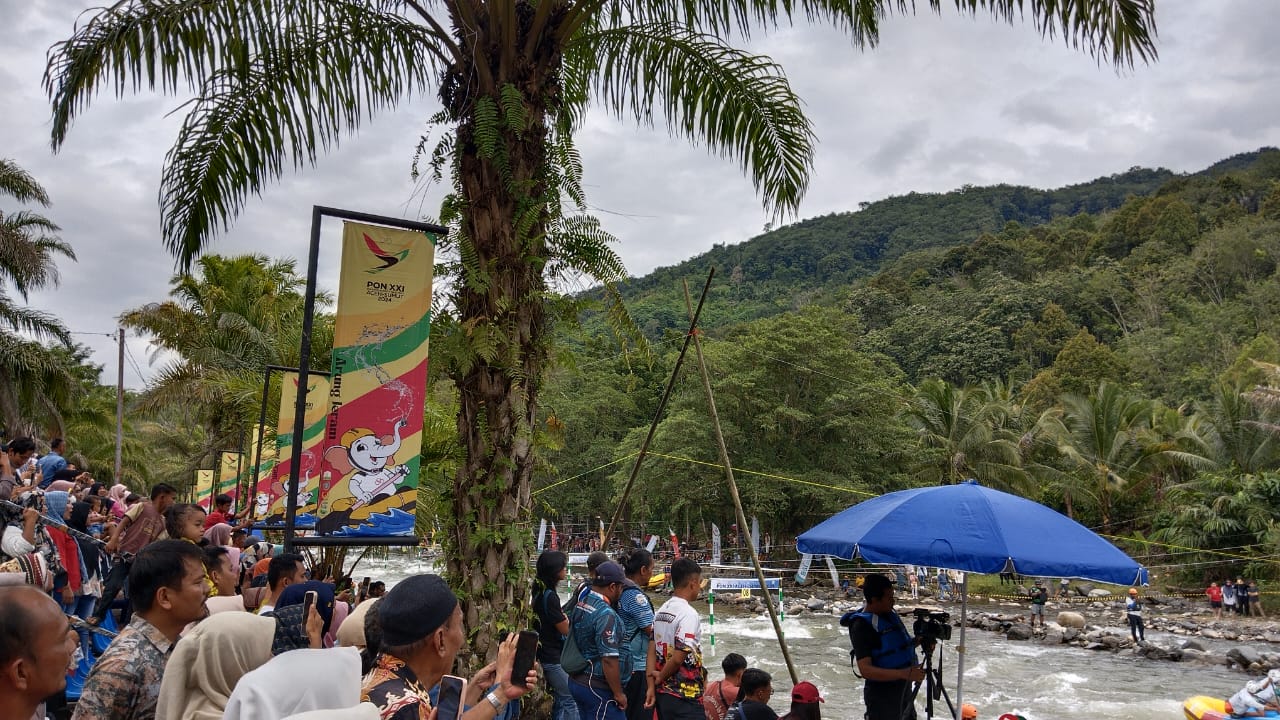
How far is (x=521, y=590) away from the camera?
17.3 feet

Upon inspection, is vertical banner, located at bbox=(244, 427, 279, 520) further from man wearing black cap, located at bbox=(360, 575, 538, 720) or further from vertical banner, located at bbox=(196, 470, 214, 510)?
man wearing black cap, located at bbox=(360, 575, 538, 720)

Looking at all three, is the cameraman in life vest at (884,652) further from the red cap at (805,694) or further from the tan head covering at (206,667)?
the tan head covering at (206,667)

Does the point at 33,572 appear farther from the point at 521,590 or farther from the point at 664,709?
the point at 664,709

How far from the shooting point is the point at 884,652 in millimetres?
5598

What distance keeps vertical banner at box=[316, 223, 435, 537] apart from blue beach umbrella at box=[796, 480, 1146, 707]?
3.01m

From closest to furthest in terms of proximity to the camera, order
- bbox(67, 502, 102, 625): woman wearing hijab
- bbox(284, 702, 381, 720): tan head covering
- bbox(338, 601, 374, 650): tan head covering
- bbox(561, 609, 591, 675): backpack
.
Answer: bbox(284, 702, 381, 720): tan head covering, bbox(338, 601, 374, 650): tan head covering, bbox(561, 609, 591, 675): backpack, bbox(67, 502, 102, 625): woman wearing hijab

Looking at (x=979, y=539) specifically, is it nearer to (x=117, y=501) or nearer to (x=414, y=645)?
(x=414, y=645)

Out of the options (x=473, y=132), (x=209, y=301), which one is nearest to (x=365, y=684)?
(x=473, y=132)

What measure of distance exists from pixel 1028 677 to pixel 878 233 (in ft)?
315

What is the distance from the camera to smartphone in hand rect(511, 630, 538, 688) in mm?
2625

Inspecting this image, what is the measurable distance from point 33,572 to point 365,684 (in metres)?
4.28

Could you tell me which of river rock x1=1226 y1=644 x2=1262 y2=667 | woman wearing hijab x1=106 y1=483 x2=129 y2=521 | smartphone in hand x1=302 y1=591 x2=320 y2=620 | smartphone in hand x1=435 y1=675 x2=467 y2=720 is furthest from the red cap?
river rock x1=1226 y1=644 x2=1262 y2=667

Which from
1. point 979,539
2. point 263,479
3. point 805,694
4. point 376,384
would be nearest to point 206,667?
point 376,384

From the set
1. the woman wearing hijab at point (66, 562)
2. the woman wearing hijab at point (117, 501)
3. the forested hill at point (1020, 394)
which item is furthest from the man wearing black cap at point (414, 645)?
the forested hill at point (1020, 394)
